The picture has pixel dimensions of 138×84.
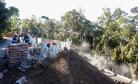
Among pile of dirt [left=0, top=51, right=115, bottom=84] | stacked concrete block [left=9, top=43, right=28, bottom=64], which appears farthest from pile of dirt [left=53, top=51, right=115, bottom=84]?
stacked concrete block [left=9, top=43, right=28, bottom=64]

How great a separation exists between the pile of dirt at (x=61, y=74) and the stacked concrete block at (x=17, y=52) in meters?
0.57

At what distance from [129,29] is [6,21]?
13.9 m

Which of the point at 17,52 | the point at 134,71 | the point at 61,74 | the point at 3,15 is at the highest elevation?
the point at 3,15

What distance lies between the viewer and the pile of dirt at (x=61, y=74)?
11539mm

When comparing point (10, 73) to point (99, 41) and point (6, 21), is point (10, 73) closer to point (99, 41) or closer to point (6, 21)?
point (6, 21)

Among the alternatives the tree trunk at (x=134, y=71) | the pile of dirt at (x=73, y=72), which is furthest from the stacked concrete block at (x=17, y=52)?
the tree trunk at (x=134, y=71)

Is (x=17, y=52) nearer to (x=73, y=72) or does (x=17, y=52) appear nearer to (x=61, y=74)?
(x=61, y=74)

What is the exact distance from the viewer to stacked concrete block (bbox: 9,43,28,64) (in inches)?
500

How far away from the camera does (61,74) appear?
38.9ft

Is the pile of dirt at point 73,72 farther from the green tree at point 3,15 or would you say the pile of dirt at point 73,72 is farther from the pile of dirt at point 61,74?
the green tree at point 3,15

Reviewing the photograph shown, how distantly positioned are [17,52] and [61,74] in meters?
2.45

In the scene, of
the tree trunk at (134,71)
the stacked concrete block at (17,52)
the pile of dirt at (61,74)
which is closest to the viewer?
the pile of dirt at (61,74)

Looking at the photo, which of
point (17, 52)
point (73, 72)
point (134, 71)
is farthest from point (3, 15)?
point (134, 71)

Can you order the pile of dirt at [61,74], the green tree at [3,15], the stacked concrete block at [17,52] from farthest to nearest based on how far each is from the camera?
the green tree at [3,15], the stacked concrete block at [17,52], the pile of dirt at [61,74]
